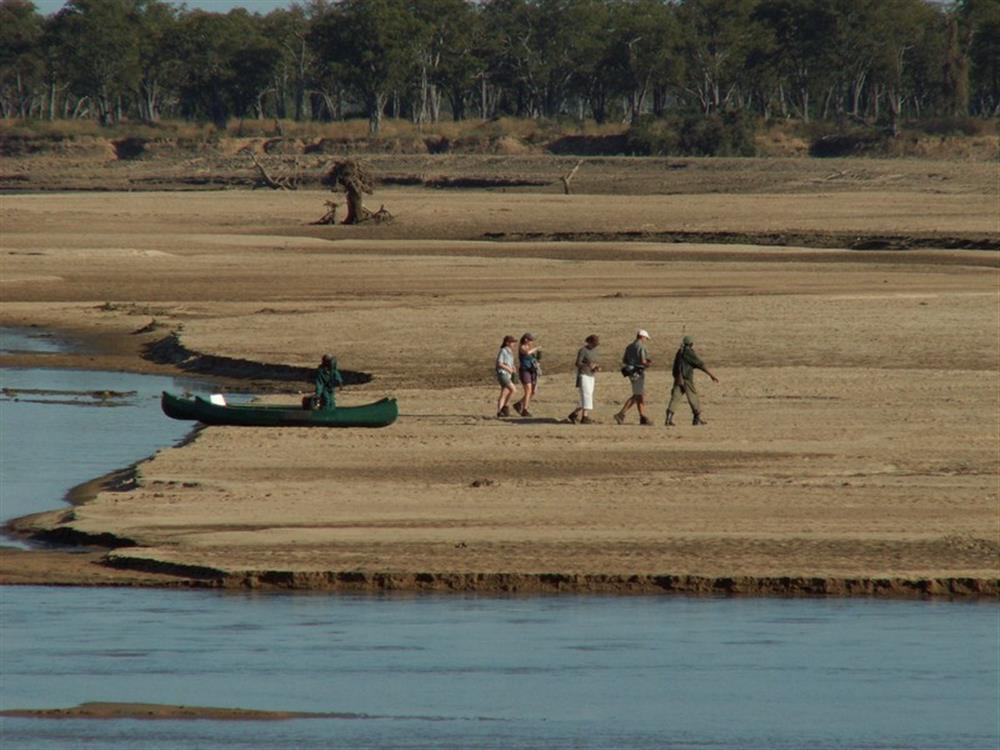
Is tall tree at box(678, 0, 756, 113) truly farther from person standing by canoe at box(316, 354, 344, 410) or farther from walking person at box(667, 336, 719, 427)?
person standing by canoe at box(316, 354, 344, 410)

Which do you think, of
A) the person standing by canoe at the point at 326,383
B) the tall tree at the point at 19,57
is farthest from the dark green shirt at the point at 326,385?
the tall tree at the point at 19,57

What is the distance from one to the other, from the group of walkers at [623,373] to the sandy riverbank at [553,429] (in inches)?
15.8

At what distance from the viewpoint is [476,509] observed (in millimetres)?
19500

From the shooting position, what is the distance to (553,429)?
79.5ft

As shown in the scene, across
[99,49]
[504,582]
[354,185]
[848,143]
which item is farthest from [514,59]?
[504,582]

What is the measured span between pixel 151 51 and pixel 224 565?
4512 inches

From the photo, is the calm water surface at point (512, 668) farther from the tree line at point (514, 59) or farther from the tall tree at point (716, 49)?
the tall tree at point (716, 49)

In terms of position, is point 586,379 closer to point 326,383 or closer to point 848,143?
point 326,383

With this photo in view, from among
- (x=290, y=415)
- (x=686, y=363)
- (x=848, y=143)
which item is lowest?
(x=290, y=415)

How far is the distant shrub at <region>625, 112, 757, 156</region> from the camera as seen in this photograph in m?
98.2

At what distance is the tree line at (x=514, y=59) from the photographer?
11331 cm

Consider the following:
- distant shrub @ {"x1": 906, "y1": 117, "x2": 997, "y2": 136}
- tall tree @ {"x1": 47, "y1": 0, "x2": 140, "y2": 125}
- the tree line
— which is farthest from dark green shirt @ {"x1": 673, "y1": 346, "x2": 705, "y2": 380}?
tall tree @ {"x1": 47, "y1": 0, "x2": 140, "y2": 125}

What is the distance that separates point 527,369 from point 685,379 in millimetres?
2245

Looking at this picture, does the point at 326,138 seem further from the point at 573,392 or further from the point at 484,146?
the point at 573,392
